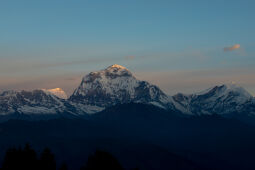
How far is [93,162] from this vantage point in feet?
316

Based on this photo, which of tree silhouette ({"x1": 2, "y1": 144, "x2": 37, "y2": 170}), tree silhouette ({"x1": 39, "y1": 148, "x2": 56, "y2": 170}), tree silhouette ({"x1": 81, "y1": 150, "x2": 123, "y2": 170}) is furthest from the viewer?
tree silhouette ({"x1": 39, "y1": 148, "x2": 56, "y2": 170})

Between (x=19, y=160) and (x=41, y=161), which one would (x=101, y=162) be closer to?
(x=41, y=161)

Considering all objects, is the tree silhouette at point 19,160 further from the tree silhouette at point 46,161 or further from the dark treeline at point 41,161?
the tree silhouette at point 46,161

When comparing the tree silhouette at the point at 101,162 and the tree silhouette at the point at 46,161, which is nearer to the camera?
the tree silhouette at the point at 101,162

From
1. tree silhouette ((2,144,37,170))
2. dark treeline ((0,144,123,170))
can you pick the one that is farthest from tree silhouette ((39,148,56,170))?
tree silhouette ((2,144,37,170))

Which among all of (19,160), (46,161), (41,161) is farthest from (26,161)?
(46,161)

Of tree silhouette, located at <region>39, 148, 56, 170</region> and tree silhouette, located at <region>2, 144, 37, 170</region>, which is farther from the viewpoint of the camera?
tree silhouette, located at <region>39, 148, 56, 170</region>

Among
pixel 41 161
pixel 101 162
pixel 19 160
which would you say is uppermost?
pixel 19 160

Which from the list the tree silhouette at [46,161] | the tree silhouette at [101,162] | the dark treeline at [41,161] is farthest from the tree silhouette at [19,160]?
the tree silhouette at [101,162]

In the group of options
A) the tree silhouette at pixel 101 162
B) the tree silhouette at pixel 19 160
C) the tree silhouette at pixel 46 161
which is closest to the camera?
the tree silhouette at pixel 19 160

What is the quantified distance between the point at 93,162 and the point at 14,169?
1430cm

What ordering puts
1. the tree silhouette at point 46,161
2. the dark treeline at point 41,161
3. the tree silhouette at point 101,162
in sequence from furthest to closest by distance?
the tree silhouette at point 46,161, the tree silhouette at point 101,162, the dark treeline at point 41,161

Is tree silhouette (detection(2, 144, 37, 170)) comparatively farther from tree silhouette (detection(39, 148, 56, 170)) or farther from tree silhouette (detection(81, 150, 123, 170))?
tree silhouette (detection(81, 150, 123, 170))

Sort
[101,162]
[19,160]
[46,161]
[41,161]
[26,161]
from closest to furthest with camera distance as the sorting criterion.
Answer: [19,160] < [26,161] < [101,162] < [46,161] < [41,161]
